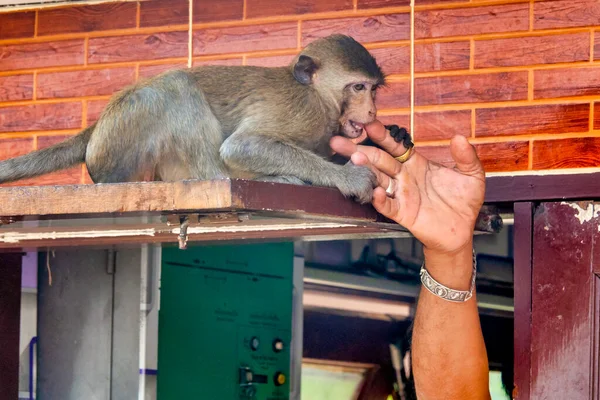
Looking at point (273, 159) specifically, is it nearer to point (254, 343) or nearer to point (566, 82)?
point (566, 82)

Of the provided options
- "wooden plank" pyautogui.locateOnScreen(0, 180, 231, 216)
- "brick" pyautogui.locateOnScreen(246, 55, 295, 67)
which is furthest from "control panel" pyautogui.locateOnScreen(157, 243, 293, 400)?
"wooden plank" pyautogui.locateOnScreen(0, 180, 231, 216)

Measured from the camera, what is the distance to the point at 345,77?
3504 millimetres

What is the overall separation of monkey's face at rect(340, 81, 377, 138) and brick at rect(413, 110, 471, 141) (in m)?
0.71

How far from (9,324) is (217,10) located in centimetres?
158

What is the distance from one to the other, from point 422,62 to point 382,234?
3.41ft

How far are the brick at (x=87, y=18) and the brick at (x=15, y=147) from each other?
48 centimetres

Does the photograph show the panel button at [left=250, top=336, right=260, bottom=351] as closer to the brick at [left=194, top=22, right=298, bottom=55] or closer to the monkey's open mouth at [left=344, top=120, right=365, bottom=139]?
the brick at [left=194, top=22, right=298, bottom=55]

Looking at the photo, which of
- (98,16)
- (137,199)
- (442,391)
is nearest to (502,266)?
(442,391)

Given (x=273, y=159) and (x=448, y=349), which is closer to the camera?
(x=273, y=159)

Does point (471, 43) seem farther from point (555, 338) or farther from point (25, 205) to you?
point (25, 205)

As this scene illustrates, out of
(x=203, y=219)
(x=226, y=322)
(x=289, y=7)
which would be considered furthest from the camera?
(x=226, y=322)

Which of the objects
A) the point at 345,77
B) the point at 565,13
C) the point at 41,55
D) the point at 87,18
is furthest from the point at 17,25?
the point at 565,13

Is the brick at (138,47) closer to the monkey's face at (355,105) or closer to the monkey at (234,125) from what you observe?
the monkey at (234,125)

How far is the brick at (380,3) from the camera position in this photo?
4305 mm
